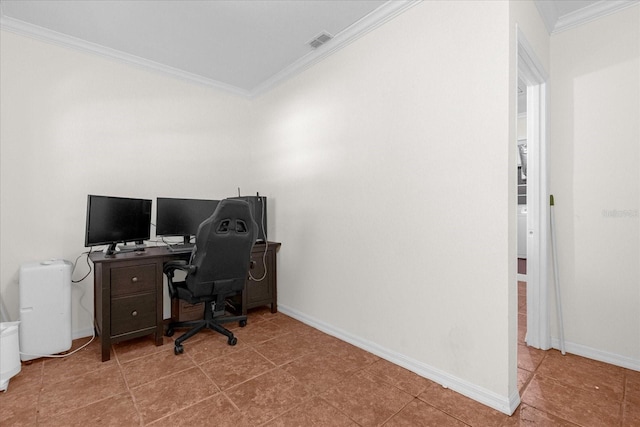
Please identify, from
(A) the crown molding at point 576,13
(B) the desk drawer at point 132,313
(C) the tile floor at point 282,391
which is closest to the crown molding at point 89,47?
(B) the desk drawer at point 132,313

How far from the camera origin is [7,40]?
2611 millimetres

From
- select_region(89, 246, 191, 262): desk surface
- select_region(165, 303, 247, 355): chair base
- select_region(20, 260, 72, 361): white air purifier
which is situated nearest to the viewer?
select_region(20, 260, 72, 361): white air purifier

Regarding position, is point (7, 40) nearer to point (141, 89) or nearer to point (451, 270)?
point (141, 89)

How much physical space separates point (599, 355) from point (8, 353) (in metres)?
4.31

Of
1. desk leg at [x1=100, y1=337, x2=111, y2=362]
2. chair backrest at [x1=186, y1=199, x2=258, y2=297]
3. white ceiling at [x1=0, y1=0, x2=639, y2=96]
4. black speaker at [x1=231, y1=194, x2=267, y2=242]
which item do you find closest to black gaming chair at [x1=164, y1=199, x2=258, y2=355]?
chair backrest at [x1=186, y1=199, x2=258, y2=297]

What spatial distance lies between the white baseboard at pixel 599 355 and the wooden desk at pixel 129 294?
3.36m

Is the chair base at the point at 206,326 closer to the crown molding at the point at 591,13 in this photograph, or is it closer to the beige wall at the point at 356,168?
the beige wall at the point at 356,168

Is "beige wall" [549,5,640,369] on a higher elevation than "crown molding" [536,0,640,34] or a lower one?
lower

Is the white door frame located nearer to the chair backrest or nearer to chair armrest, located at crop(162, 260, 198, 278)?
the chair backrest

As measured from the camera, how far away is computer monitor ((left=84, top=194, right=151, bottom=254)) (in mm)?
2508

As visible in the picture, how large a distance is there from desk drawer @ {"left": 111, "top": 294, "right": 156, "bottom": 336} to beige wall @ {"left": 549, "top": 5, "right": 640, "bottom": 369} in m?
3.48

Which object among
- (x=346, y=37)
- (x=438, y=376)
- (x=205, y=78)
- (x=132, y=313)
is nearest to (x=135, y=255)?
(x=132, y=313)

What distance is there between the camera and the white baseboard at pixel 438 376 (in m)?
1.80

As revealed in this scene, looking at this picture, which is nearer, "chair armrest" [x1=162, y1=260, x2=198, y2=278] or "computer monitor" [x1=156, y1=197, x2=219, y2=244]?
"chair armrest" [x1=162, y1=260, x2=198, y2=278]
